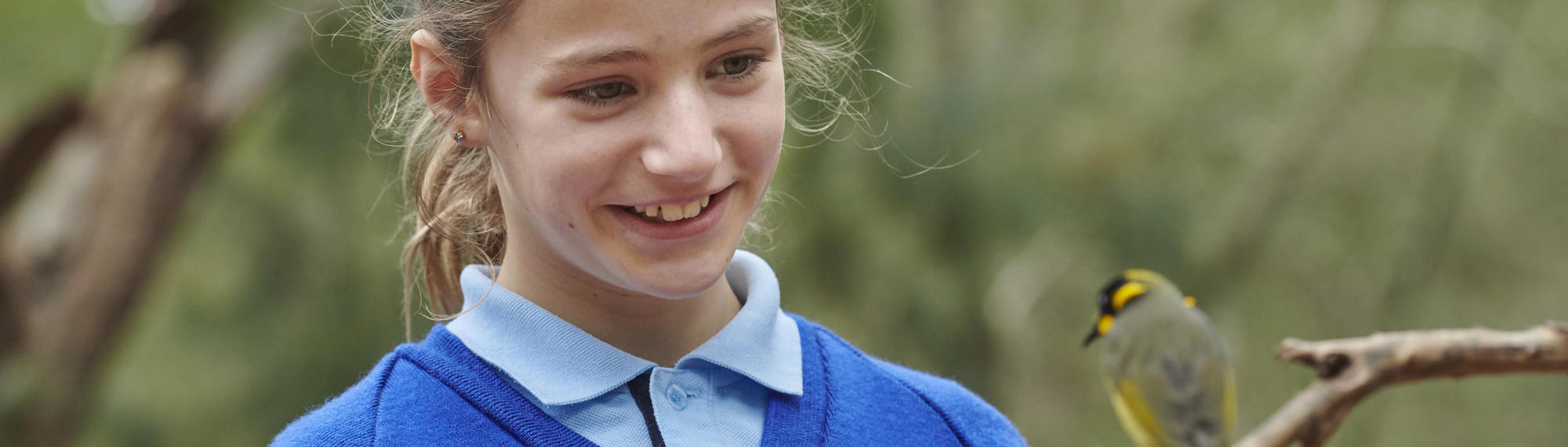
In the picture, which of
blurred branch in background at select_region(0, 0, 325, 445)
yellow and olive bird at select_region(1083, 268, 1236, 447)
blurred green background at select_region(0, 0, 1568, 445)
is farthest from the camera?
blurred green background at select_region(0, 0, 1568, 445)

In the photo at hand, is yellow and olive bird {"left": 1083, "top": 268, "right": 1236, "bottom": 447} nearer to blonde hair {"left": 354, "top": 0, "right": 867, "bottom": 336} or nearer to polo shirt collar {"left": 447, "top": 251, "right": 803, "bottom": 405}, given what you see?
blonde hair {"left": 354, "top": 0, "right": 867, "bottom": 336}

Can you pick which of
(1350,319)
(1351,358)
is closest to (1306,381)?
(1350,319)

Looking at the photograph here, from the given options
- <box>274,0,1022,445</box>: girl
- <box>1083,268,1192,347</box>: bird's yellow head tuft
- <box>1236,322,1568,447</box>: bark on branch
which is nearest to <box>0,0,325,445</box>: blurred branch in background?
<box>1083,268,1192,347</box>: bird's yellow head tuft

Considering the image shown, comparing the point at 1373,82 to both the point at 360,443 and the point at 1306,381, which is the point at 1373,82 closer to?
the point at 1306,381

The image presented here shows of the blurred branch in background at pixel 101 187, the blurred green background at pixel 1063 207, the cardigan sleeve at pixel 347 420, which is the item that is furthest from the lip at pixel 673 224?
the blurred branch in background at pixel 101 187

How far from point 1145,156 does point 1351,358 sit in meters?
1.63

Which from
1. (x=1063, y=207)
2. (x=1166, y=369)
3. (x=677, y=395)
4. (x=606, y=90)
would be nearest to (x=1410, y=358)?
(x=1166, y=369)

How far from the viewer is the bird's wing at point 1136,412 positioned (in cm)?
252

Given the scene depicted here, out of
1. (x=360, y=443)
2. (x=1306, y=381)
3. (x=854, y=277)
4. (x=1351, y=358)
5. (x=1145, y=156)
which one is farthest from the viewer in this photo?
(x=1306, y=381)

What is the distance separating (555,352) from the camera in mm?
844

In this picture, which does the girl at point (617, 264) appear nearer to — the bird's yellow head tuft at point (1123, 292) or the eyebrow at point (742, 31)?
the eyebrow at point (742, 31)

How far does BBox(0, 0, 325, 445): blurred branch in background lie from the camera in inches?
110

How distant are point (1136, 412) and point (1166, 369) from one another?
0.12 meters

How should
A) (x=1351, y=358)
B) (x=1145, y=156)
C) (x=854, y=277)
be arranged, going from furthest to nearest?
(x=1145, y=156), (x=854, y=277), (x=1351, y=358)
